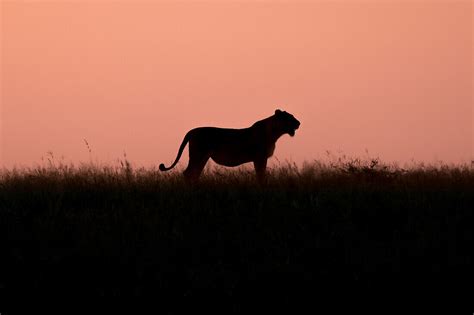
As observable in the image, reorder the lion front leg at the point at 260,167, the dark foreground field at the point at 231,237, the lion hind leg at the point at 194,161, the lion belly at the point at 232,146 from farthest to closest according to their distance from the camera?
the lion belly at the point at 232,146 → the lion hind leg at the point at 194,161 → the lion front leg at the point at 260,167 → the dark foreground field at the point at 231,237

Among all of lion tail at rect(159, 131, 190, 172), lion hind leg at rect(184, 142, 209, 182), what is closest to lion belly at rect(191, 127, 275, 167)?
lion hind leg at rect(184, 142, 209, 182)

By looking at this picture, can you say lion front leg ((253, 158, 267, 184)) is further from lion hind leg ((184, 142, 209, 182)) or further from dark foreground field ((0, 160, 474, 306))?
lion hind leg ((184, 142, 209, 182))

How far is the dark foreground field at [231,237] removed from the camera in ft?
24.6

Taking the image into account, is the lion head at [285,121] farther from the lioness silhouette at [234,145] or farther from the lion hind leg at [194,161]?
the lion hind leg at [194,161]

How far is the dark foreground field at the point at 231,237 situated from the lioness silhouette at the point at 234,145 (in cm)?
124

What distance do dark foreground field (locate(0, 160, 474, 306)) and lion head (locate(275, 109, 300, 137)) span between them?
2.00 m

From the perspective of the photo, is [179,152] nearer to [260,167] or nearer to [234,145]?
[234,145]

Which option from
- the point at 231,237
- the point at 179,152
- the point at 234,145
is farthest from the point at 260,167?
the point at 231,237

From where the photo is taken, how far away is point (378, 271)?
764 cm

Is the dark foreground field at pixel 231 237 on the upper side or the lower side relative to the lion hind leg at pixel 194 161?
lower

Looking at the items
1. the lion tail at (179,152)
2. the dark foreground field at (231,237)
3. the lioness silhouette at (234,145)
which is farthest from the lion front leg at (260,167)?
the lion tail at (179,152)

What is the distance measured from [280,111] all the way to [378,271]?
277 inches

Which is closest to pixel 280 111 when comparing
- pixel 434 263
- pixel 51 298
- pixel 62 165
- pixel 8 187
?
pixel 62 165

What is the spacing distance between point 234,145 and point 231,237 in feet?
17.3
